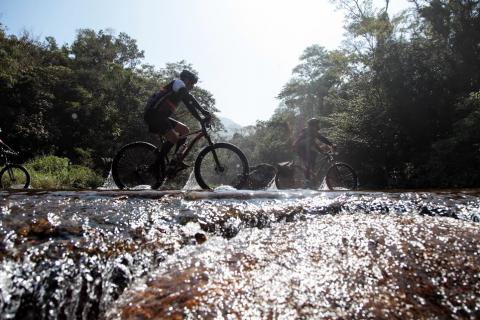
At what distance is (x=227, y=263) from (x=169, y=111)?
13.3 ft

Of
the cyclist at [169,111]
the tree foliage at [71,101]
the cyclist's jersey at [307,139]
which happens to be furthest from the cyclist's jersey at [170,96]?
the tree foliage at [71,101]

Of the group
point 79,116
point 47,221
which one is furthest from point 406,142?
point 79,116

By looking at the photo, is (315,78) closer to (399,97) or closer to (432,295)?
(399,97)

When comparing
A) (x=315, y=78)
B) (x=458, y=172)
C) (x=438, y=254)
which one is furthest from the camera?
(x=315, y=78)

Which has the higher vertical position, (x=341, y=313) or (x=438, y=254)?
(x=438, y=254)

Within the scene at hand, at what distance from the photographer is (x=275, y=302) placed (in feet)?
6.04

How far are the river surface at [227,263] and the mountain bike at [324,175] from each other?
5.58 meters

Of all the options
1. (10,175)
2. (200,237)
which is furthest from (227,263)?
(10,175)

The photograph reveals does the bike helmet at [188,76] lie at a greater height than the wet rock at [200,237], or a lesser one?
greater

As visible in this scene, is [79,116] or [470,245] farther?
[79,116]

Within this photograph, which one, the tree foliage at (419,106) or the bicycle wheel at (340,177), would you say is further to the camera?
the tree foliage at (419,106)

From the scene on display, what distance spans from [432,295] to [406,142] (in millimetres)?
15979

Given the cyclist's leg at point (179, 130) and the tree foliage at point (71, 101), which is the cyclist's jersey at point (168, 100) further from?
the tree foliage at point (71, 101)

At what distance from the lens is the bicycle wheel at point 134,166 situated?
619 cm
